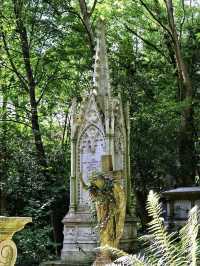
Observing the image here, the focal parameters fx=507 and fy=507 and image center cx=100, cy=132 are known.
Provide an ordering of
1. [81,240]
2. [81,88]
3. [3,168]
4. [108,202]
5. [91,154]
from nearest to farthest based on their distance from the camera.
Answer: [108,202] → [81,240] → [91,154] → [3,168] → [81,88]

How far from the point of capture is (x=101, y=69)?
1174cm

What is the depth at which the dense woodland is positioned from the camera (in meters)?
14.6

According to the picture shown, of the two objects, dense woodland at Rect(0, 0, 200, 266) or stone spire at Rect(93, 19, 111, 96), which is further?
dense woodland at Rect(0, 0, 200, 266)

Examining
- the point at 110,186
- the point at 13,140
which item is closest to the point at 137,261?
the point at 110,186

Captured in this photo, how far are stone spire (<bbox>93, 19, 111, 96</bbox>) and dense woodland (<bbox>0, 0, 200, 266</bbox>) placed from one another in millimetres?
3487

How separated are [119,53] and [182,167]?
18.0ft

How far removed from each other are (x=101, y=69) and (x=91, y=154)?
2096 mm

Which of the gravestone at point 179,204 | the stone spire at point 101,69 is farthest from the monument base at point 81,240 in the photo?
the stone spire at point 101,69

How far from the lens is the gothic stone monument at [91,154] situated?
1063cm

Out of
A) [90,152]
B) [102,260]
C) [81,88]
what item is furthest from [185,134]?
[102,260]

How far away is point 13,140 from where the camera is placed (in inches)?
606

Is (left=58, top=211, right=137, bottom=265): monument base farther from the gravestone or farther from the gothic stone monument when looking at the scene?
the gravestone

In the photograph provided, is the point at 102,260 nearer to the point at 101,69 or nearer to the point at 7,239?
the point at 7,239

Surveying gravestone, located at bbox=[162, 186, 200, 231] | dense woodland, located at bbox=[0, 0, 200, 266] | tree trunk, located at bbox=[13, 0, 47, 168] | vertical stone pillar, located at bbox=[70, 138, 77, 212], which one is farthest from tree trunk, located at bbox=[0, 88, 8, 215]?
gravestone, located at bbox=[162, 186, 200, 231]
